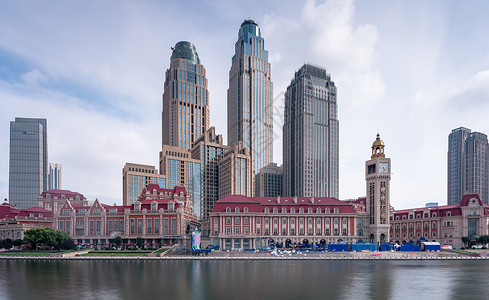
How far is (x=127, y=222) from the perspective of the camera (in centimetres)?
15675

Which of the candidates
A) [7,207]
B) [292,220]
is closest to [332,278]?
[292,220]

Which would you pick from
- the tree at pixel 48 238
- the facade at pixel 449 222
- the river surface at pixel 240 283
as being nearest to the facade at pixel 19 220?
the tree at pixel 48 238

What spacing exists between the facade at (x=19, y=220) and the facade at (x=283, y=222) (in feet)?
252

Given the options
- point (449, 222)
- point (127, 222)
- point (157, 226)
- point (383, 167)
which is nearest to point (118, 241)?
point (127, 222)

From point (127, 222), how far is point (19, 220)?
51.4m

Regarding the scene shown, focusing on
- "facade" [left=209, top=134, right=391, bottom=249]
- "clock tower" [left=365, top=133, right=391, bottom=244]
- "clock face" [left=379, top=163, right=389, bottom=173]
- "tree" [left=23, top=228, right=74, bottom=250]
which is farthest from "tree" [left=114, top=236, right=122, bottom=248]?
"clock face" [left=379, top=163, right=389, bottom=173]

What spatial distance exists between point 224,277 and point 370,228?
10874cm

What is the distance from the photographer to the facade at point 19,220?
16775 cm

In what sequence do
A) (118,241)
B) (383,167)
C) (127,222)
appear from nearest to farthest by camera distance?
(118,241), (127,222), (383,167)

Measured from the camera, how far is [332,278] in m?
76.9

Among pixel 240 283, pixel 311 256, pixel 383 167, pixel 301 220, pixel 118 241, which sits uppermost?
pixel 383 167

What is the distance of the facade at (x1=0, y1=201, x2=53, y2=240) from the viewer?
168 metres

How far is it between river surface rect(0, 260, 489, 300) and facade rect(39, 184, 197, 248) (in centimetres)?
6189

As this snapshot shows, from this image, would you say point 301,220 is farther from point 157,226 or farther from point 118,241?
point 118,241
